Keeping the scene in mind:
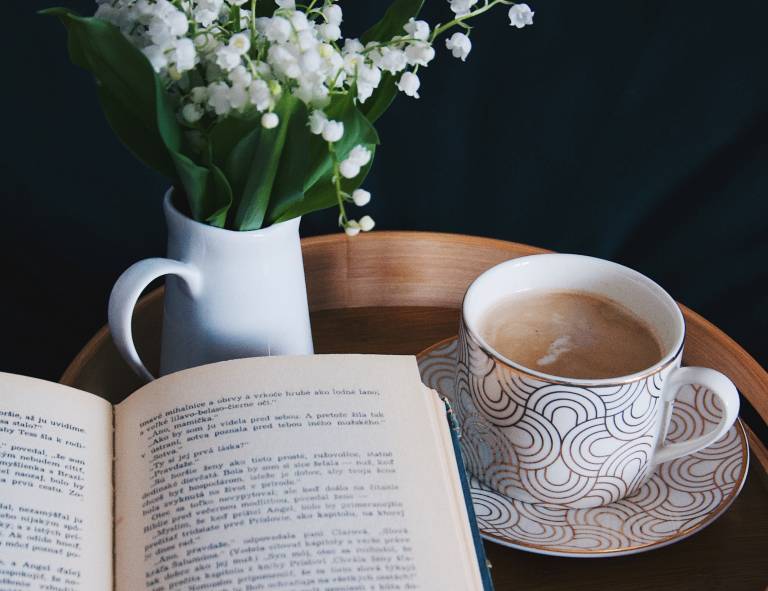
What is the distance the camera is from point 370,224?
474mm

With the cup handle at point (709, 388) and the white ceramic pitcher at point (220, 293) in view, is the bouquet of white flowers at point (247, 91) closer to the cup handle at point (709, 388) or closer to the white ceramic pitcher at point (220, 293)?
the white ceramic pitcher at point (220, 293)

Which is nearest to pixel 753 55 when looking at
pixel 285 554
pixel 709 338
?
pixel 709 338

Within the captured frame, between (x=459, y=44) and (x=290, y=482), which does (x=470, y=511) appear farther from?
(x=459, y=44)

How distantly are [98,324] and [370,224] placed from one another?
659 mm

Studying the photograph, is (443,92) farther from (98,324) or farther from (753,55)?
(98,324)

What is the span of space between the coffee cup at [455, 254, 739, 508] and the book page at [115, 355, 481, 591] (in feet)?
0.14

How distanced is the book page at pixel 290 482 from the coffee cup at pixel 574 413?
4 centimetres

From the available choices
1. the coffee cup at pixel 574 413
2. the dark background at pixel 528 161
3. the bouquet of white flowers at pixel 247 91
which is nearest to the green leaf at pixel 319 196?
the bouquet of white flowers at pixel 247 91

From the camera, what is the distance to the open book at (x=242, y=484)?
0.44m

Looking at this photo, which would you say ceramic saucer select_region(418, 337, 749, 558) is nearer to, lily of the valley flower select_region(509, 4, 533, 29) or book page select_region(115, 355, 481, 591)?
book page select_region(115, 355, 481, 591)

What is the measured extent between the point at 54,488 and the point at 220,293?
14 centimetres

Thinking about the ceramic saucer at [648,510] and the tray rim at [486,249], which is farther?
the tray rim at [486,249]

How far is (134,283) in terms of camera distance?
0.52m

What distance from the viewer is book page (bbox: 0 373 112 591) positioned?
44cm
